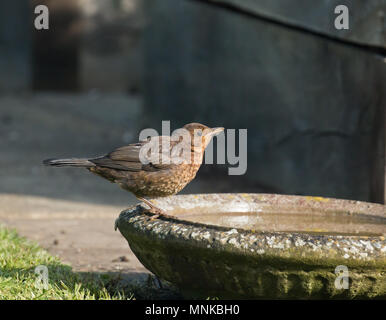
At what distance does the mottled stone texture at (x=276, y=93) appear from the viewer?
19.0ft

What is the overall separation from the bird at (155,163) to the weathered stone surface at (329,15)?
7.64ft

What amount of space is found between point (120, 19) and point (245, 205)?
37.9 feet

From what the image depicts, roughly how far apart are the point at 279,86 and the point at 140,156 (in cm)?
363

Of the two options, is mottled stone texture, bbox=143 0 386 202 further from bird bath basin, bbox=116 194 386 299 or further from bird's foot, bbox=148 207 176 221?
bird's foot, bbox=148 207 176 221

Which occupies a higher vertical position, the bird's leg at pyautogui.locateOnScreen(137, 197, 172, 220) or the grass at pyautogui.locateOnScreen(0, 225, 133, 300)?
Result: the bird's leg at pyautogui.locateOnScreen(137, 197, 172, 220)

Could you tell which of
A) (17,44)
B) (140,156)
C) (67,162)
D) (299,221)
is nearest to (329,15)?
(299,221)

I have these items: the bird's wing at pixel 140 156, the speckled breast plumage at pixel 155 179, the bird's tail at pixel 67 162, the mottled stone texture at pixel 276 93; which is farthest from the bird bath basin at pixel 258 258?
the mottled stone texture at pixel 276 93

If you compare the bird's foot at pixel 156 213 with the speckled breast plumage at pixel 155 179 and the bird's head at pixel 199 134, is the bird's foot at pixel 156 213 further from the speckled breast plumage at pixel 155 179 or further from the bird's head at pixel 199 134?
the bird's head at pixel 199 134

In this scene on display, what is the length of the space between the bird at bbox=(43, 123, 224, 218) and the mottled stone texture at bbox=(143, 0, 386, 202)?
88.1 inches

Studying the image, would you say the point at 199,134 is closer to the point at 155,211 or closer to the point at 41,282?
the point at 155,211

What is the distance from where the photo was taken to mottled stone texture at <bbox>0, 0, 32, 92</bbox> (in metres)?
13.9

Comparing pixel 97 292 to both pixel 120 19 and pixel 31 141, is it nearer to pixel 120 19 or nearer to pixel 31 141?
pixel 31 141

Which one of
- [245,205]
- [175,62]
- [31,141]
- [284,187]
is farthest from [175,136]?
[31,141]

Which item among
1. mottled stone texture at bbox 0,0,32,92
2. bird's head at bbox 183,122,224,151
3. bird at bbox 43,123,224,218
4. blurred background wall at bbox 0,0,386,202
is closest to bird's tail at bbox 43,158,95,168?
bird at bbox 43,123,224,218
